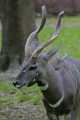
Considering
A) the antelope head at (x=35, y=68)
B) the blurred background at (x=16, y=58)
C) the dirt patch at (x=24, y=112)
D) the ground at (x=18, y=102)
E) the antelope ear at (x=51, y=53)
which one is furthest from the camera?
the blurred background at (x=16, y=58)

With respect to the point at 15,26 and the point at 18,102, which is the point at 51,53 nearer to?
the point at 18,102

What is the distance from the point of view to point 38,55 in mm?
5996

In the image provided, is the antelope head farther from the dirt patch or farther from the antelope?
the dirt patch

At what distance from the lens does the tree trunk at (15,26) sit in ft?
36.9

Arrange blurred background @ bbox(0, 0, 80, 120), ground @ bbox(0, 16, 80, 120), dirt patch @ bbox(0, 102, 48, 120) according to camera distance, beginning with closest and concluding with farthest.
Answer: dirt patch @ bbox(0, 102, 48, 120) < ground @ bbox(0, 16, 80, 120) < blurred background @ bbox(0, 0, 80, 120)

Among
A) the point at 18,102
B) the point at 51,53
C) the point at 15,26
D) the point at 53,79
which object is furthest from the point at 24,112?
the point at 15,26

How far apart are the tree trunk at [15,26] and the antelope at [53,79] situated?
487 centimetres

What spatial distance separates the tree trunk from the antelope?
4.87 meters

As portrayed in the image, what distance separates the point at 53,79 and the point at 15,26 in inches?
208

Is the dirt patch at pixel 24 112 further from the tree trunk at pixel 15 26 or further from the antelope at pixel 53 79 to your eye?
the tree trunk at pixel 15 26

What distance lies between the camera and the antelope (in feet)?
19.4

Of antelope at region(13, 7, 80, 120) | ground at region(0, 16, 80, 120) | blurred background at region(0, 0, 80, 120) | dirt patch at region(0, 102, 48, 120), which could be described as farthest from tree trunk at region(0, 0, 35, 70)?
antelope at region(13, 7, 80, 120)

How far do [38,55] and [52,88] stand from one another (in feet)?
1.42

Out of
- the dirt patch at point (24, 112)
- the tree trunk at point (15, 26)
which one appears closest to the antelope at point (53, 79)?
the dirt patch at point (24, 112)
